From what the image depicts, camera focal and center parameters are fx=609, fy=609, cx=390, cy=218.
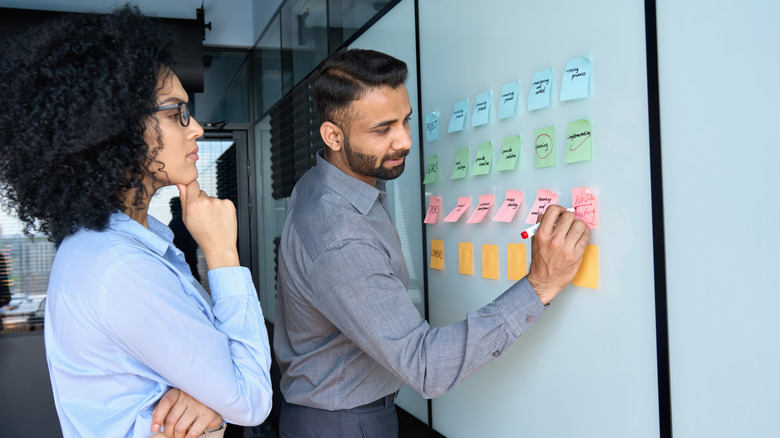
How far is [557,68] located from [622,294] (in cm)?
49

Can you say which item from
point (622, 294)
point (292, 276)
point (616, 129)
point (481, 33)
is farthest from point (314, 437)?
point (481, 33)

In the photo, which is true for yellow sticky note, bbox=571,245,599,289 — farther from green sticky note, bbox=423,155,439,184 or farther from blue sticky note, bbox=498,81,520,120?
green sticky note, bbox=423,155,439,184

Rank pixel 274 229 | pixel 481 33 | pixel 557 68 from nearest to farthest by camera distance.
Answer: pixel 557 68
pixel 481 33
pixel 274 229

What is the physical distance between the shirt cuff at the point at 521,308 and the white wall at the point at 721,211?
0.23 m

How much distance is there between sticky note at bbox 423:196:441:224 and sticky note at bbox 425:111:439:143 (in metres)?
0.19

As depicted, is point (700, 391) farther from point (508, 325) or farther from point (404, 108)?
point (404, 108)

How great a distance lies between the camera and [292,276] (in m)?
1.32

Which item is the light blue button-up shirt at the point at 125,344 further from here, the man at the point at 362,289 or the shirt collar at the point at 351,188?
the shirt collar at the point at 351,188

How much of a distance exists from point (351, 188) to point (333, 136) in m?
0.14

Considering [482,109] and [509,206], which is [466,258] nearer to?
[509,206]

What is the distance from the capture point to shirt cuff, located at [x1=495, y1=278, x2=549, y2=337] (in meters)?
1.13

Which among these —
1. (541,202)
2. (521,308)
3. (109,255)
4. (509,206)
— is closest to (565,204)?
(541,202)

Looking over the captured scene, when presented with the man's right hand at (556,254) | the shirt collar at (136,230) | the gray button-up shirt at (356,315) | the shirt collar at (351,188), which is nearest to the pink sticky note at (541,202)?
the man's right hand at (556,254)

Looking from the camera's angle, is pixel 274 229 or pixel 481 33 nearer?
pixel 481 33
